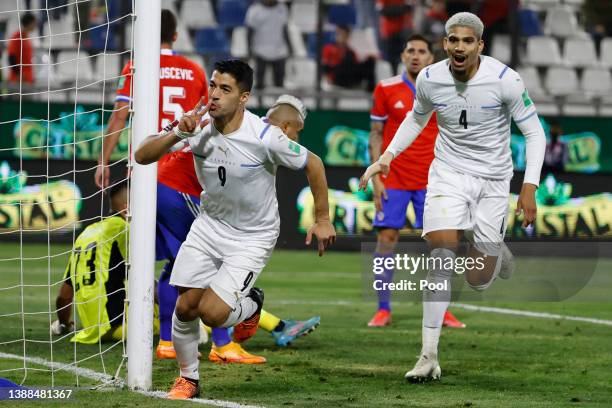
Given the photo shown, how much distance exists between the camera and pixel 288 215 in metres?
16.6

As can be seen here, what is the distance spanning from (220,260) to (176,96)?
196cm

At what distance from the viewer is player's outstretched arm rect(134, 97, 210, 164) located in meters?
5.86

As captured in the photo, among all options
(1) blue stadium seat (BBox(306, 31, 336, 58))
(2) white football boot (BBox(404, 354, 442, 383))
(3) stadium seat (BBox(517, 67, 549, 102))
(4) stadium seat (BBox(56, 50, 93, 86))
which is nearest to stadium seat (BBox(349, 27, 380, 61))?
(1) blue stadium seat (BBox(306, 31, 336, 58))

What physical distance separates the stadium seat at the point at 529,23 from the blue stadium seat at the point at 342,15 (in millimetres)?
2976

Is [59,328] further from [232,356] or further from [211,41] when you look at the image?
[211,41]

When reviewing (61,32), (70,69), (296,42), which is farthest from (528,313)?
(61,32)

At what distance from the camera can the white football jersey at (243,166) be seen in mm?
6285

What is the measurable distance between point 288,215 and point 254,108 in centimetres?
163

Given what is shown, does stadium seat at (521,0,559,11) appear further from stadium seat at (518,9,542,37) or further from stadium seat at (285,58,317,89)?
stadium seat at (285,58,317,89)

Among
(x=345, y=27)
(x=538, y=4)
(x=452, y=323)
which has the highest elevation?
(x=538, y=4)

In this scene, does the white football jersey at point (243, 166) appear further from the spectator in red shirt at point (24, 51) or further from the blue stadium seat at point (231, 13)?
the blue stadium seat at point (231, 13)

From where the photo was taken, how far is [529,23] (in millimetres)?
19922

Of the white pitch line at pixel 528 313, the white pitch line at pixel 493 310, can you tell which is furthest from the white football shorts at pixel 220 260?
the white pitch line at pixel 528 313

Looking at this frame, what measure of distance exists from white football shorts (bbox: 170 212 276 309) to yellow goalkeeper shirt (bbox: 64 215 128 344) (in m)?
2.12
